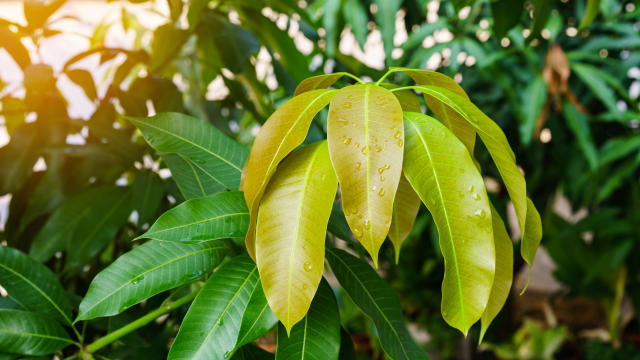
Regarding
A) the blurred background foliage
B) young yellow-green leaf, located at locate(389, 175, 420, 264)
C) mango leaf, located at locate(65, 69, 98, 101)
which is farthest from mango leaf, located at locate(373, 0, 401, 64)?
young yellow-green leaf, located at locate(389, 175, 420, 264)

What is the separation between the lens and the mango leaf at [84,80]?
578 mm

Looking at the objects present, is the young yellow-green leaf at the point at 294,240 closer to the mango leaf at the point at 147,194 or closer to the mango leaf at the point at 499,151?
the mango leaf at the point at 499,151

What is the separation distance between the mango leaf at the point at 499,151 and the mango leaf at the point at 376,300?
4.2 inches

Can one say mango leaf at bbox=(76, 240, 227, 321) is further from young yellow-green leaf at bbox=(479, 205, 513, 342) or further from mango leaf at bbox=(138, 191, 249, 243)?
young yellow-green leaf at bbox=(479, 205, 513, 342)

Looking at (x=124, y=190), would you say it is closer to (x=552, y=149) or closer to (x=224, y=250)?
(x=224, y=250)

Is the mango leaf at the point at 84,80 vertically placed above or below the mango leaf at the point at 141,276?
above

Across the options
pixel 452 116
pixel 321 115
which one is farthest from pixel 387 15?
pixel 452 116

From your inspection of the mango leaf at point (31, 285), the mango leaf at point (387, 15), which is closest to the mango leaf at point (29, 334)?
the mango leaf at point (31, 285)

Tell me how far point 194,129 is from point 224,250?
0.32 feet

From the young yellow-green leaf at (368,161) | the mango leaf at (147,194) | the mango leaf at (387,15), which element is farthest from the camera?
the mango leaf at (387,15)

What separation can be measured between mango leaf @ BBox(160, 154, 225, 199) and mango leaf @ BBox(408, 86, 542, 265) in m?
0.18

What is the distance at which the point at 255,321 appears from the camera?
28 centimetres

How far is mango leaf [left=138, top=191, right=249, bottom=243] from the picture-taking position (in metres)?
0.28

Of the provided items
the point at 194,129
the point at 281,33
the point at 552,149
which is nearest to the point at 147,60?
the point at 281,33
